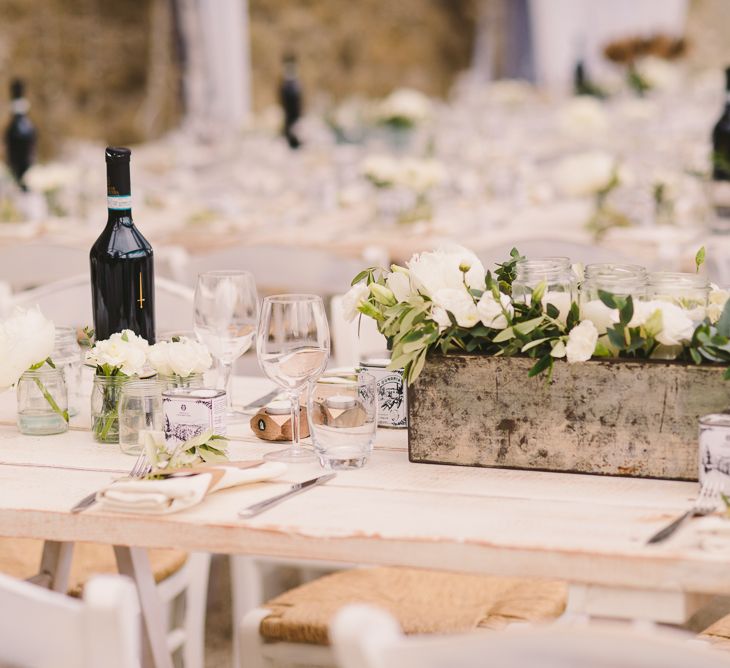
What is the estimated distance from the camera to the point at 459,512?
1.35 meters

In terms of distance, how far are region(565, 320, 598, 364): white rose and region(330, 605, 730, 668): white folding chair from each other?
0.60 m

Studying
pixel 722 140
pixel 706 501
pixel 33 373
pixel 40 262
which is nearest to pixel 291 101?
pixel 722 140

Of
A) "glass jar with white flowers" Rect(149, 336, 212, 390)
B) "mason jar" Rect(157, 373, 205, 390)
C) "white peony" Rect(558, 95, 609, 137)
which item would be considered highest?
"white peony" Rect(558, 95, 609, 137)

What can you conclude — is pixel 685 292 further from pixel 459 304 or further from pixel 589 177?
pixel 589 177

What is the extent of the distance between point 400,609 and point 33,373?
0.61 metres

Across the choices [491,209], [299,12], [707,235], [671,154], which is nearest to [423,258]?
[707,235]

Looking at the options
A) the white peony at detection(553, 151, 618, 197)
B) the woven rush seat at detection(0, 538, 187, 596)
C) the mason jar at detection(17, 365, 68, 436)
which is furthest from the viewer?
the white peony at detection(553, 151, 618, 197)

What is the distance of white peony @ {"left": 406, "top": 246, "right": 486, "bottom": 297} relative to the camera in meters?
1.51

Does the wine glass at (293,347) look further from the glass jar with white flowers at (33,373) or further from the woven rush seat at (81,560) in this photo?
the woven rush seat at (81,560)

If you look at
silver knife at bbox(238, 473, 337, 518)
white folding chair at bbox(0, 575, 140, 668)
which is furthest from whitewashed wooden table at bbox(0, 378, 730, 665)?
white folding chair at bbox(0, 575, 140, 668)

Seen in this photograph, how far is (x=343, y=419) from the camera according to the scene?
1.51 metres

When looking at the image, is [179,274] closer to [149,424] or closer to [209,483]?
[149,424]

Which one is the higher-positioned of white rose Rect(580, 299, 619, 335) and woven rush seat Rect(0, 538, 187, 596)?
white rose Rect(580, 299, 619, 335)

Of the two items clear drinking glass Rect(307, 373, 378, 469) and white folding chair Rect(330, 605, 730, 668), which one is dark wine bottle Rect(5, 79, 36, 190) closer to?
clear drinking glass Rect(307, 373, 378, 469)
